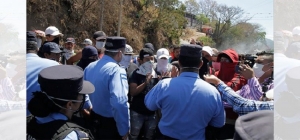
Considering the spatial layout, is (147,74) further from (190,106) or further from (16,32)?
(16,32)

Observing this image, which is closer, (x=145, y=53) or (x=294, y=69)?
(x=294, y=69)

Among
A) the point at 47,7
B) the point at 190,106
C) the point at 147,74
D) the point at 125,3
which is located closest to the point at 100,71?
the point at 147,74

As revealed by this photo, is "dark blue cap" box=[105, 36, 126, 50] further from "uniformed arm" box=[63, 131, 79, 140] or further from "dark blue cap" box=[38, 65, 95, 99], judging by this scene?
"uniformed arm" box=[63, 131, 79, 140]

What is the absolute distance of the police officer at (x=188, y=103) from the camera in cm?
234

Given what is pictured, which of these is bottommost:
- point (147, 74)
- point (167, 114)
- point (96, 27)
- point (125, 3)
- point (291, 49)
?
point (167, 114)

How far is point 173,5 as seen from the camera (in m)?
31.7

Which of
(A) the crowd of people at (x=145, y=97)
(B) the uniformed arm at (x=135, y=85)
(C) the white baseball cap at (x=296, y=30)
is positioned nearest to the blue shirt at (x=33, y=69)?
(A) the crowd of people at (x=145, y=97)

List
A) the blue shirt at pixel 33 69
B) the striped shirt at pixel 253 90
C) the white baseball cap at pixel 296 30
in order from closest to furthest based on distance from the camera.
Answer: the white baseball cap at pixel 296 30, the blue shirt at pixel 33 69, the striped shirt at pixel 253 90

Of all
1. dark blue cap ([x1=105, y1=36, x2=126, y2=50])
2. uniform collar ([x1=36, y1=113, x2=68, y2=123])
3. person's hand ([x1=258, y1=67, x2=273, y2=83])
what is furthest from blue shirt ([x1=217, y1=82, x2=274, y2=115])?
uniform collar ([x1=36, y1=113, x2=68, y2=123])

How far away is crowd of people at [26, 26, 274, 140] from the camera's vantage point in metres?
1.72

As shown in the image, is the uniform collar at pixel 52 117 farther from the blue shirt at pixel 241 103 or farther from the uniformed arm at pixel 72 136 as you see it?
the blue shirt at pixel 241 103

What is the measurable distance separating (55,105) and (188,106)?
1.00 meters

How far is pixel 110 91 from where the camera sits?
9.23ft

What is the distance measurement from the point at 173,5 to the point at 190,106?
30.1m
